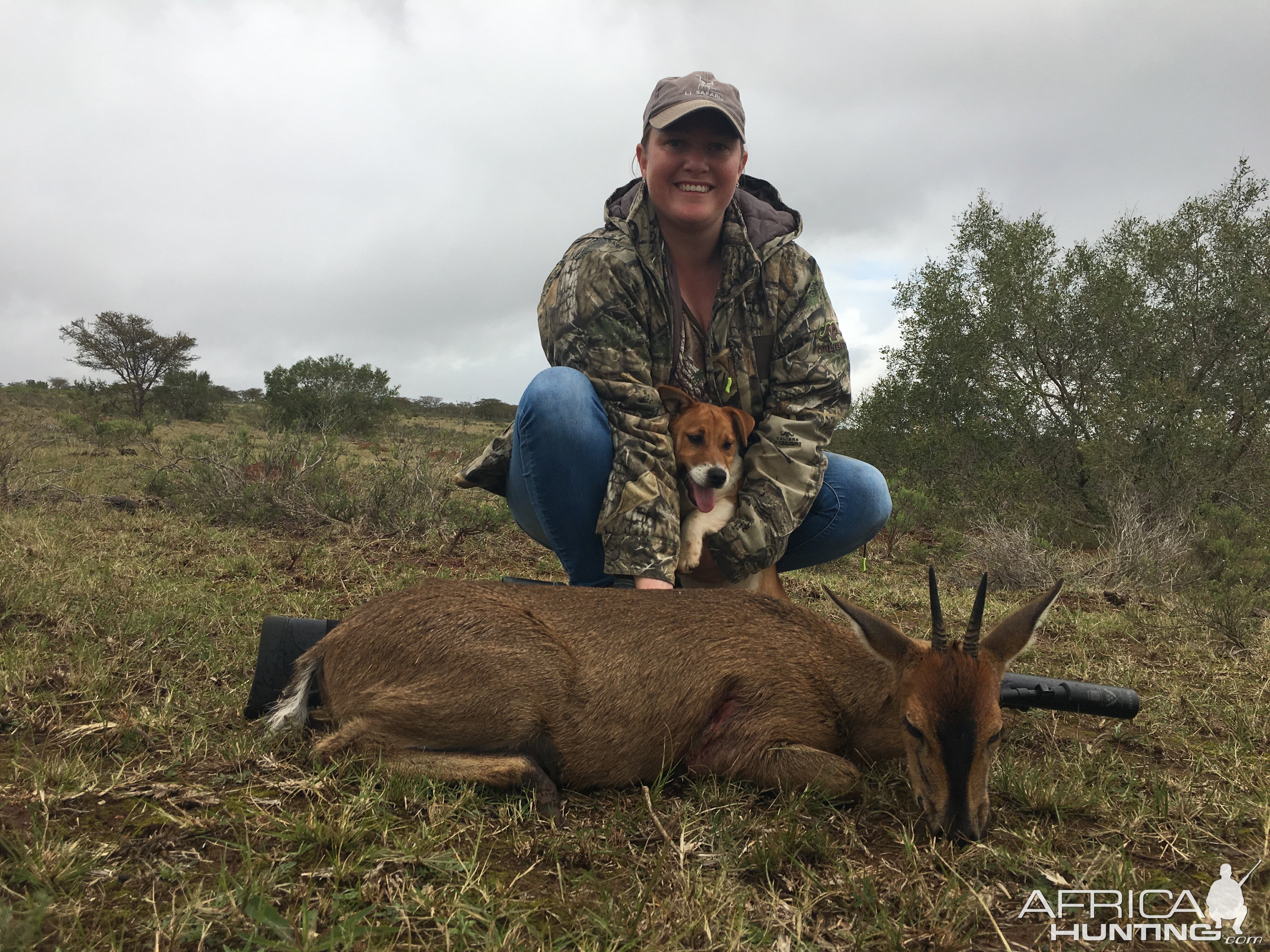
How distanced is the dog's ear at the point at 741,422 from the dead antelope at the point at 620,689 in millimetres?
1736

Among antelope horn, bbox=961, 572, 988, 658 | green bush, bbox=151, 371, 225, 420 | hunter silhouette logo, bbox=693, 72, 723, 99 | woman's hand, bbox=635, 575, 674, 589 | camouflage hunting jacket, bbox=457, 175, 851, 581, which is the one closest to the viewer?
antelope horn, bbox=961, 572, 988, 658

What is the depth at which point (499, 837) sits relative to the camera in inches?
106

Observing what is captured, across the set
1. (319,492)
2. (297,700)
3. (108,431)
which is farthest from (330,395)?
(297,700)

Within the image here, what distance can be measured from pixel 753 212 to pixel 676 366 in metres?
1.04

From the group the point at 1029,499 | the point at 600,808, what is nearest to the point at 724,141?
the point at 600,808

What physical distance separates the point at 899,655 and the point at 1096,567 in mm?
7444

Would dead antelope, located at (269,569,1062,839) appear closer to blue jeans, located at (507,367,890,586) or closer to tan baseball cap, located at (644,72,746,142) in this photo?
blue jeans, located at (507,367,890,586)

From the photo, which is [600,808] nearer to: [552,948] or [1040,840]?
[552,948]

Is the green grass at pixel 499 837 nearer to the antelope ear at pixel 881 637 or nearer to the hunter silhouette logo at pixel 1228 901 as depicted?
the hunter silhouette logo at pixel 1228 901

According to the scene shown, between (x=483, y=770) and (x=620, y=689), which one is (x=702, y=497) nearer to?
(x=620, y=689)

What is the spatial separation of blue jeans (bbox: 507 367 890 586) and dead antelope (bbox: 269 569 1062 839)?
3.83 ft

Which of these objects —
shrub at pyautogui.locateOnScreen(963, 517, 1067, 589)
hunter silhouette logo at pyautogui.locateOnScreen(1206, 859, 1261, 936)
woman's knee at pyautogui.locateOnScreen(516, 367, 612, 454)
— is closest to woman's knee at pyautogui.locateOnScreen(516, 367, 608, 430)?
woman's knee at pyautogui.locateOnScreen(516, 367, 612, 454)

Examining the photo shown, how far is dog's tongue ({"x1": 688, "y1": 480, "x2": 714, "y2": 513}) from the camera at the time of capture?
4.90m

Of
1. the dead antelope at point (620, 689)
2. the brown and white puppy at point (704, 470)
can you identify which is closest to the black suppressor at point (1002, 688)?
the dead antelope at point (620, 689)
